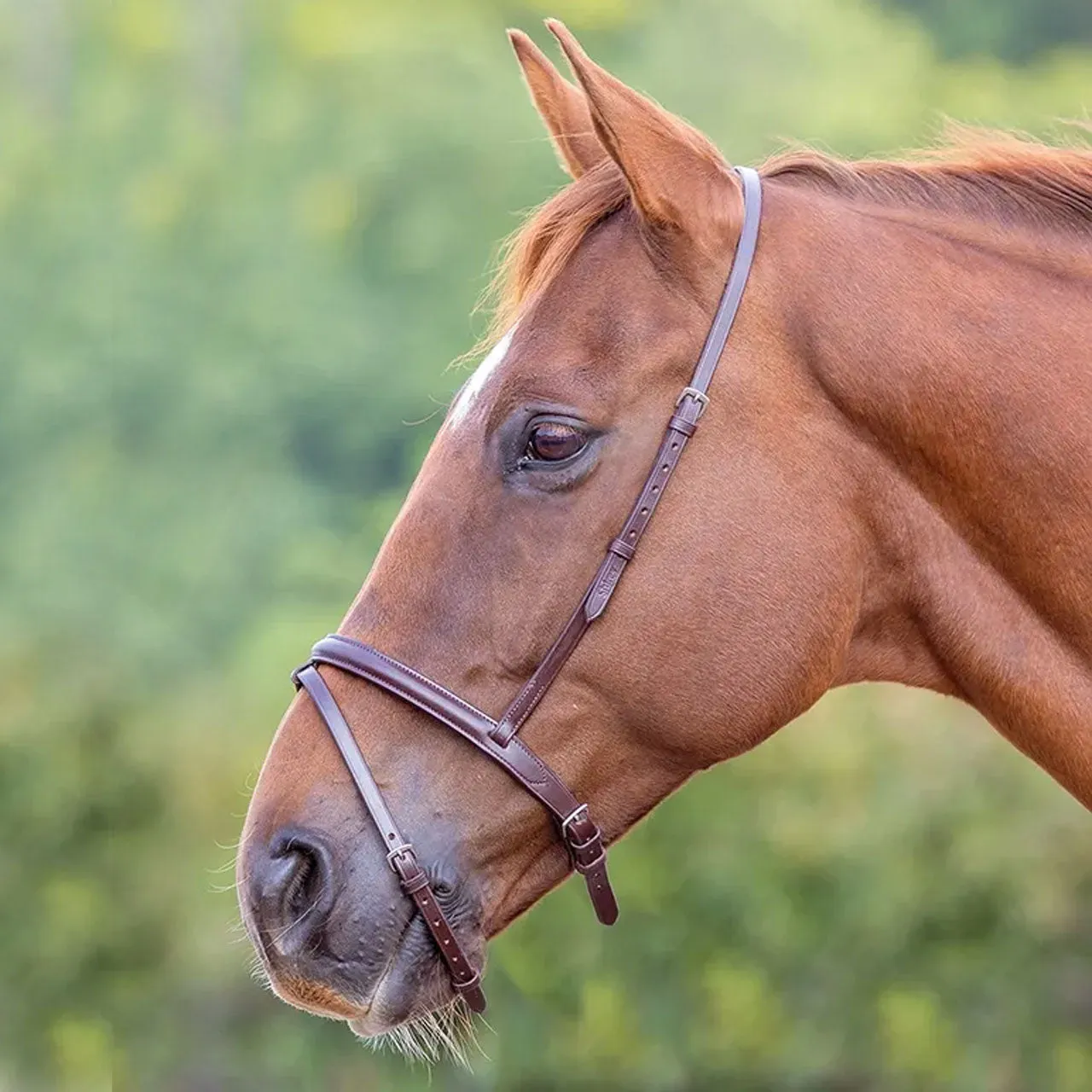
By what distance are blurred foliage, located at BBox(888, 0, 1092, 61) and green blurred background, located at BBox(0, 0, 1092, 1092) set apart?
7cm

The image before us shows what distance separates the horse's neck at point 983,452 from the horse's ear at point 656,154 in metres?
0.28

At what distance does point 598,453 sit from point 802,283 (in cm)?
53

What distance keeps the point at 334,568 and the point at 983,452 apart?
11361 millimetres

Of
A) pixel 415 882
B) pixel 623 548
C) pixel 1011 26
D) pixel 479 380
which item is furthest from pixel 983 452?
pixel 1011 26

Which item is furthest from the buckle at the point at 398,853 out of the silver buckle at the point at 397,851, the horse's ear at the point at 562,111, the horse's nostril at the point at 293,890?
the horse's ear at the point at 562,111

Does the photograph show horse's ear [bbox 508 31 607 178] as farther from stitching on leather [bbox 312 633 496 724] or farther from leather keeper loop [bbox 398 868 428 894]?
leather keeper loop [bbox 398 868 428 894]

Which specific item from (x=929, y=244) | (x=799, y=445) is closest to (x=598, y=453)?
(x=799, y=445)

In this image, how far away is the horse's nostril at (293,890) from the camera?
298 cm

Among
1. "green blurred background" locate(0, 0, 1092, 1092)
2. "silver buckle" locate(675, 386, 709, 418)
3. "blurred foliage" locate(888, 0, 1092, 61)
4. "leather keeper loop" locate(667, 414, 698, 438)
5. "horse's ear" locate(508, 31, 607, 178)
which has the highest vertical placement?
"horse's ear" locate(508, 31, 607, 178)

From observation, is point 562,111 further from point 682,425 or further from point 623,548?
point 623,548

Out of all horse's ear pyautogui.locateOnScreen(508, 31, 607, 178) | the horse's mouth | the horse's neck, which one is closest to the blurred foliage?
horse's ear pyautogui.locateOnScreen(508, 31, 607, 178)

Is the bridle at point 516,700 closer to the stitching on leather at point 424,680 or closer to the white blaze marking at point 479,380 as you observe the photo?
the stitching on leather at point 424,680

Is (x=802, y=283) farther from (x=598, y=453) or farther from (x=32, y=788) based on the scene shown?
(x=32, y=788)

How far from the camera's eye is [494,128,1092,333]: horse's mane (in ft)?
10.6
